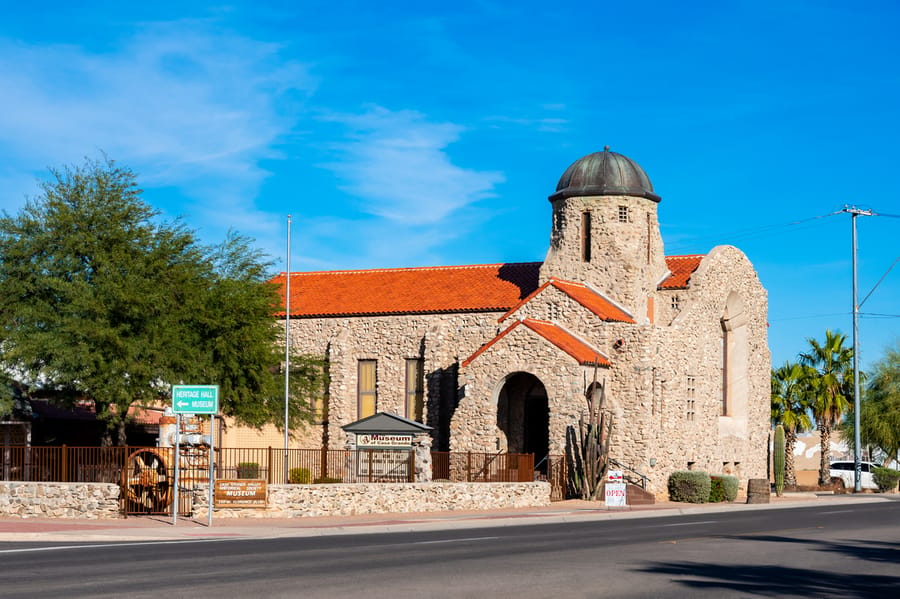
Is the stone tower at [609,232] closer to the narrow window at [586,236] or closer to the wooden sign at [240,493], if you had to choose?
the narrow window at [586,236]

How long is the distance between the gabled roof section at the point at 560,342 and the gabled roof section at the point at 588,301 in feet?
4.43

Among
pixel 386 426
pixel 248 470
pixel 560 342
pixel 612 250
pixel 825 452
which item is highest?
pixel 612 250

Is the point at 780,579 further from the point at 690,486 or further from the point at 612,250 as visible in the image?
the point at 612,250

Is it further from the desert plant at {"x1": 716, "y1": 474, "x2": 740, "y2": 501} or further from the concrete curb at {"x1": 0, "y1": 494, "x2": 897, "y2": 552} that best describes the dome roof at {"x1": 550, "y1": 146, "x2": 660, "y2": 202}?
the concrete curb at {"x1": 0, "y1": 494, "x2": 897, "y2": 552}

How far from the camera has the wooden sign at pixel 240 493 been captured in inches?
1182

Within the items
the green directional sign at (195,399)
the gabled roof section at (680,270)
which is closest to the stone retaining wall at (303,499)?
the green directional sign at (195,399)

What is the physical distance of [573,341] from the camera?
4719cm

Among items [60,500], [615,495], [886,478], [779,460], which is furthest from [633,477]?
[60,500]

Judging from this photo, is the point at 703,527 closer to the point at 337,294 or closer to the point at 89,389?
the point at 89,389

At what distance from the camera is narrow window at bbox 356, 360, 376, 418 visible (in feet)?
175

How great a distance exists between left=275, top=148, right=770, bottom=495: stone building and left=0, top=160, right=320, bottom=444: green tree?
10.7 meters

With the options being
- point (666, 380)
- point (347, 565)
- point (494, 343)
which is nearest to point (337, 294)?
point (494, 343)

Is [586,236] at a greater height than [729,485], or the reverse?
[586,236]

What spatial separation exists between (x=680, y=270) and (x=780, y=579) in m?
36.7
